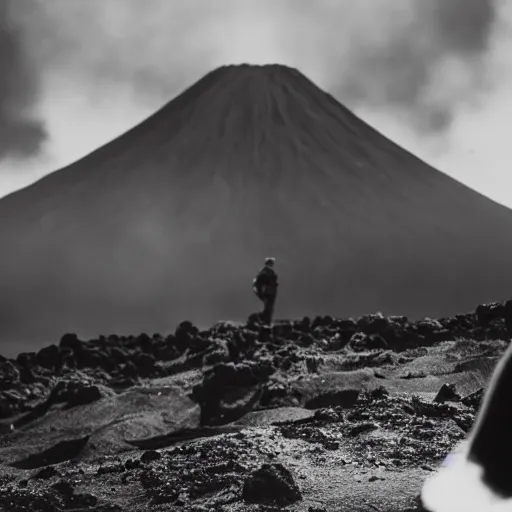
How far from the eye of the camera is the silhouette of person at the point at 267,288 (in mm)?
15562

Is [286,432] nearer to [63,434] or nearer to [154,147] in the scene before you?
[63,434]

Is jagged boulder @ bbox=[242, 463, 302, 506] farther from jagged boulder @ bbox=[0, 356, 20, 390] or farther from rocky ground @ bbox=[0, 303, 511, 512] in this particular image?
jagged boulder @ bbox=[0, 356, 20, 390]

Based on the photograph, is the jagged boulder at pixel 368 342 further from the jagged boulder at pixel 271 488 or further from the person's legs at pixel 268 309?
the jagged boulder at pixel 271 488

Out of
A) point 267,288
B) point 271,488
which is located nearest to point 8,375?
point 267,288

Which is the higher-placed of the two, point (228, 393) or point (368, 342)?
point (368, 342)

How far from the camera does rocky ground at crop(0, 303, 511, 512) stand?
4215mm

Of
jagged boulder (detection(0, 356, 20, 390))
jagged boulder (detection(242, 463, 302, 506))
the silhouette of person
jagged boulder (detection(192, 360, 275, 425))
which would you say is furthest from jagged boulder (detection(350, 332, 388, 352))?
jagged boulder (detection(242, 463, 302, 506))

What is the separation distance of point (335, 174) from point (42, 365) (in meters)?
49.6

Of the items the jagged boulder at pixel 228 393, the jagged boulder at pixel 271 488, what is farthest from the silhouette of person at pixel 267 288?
the jagged boulder at pixel 271 488

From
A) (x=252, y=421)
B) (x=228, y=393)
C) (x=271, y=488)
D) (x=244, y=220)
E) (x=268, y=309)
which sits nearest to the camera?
(x=271, y=488)

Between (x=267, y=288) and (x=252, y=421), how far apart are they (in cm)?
923

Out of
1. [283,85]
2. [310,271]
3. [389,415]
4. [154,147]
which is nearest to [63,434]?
[389,415]

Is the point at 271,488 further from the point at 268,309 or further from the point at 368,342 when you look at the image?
the point at 268,309

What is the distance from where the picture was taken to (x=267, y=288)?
1552 centimetres
